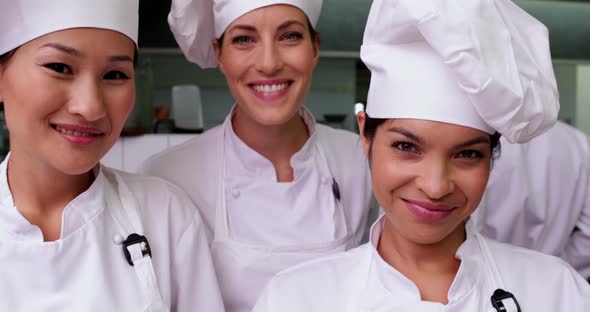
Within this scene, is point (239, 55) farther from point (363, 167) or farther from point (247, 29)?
point (363, 167)

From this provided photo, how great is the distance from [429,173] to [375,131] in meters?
0.17

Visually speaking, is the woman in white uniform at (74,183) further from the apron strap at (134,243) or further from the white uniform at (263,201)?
the white uniform at (263,201)

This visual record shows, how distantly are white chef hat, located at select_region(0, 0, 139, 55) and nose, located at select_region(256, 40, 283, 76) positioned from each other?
44 centimetres

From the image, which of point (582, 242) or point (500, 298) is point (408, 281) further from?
point (582, 242)

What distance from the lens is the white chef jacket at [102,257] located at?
1.20m

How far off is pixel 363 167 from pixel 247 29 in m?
0.53

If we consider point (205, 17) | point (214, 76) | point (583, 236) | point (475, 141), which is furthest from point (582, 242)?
point (214, 76)

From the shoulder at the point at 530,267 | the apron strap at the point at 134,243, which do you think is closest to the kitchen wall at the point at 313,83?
the apron strap at the point at 134,243

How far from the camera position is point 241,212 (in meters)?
1.68

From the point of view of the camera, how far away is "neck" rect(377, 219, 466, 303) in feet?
4.30

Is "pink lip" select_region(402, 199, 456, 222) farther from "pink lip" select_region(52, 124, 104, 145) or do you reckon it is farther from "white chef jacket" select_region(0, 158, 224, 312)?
"pink lip" select_region(52, 124, 104, 145)

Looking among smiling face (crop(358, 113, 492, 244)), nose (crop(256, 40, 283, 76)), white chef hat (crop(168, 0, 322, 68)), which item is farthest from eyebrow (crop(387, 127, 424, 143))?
white chef hat (crop(168, 0, 322, 68))

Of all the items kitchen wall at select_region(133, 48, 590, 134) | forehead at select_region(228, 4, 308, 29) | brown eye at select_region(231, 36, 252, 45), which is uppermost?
forehead at select_region(228, 4, 308, 29)

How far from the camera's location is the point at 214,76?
12.3ft
